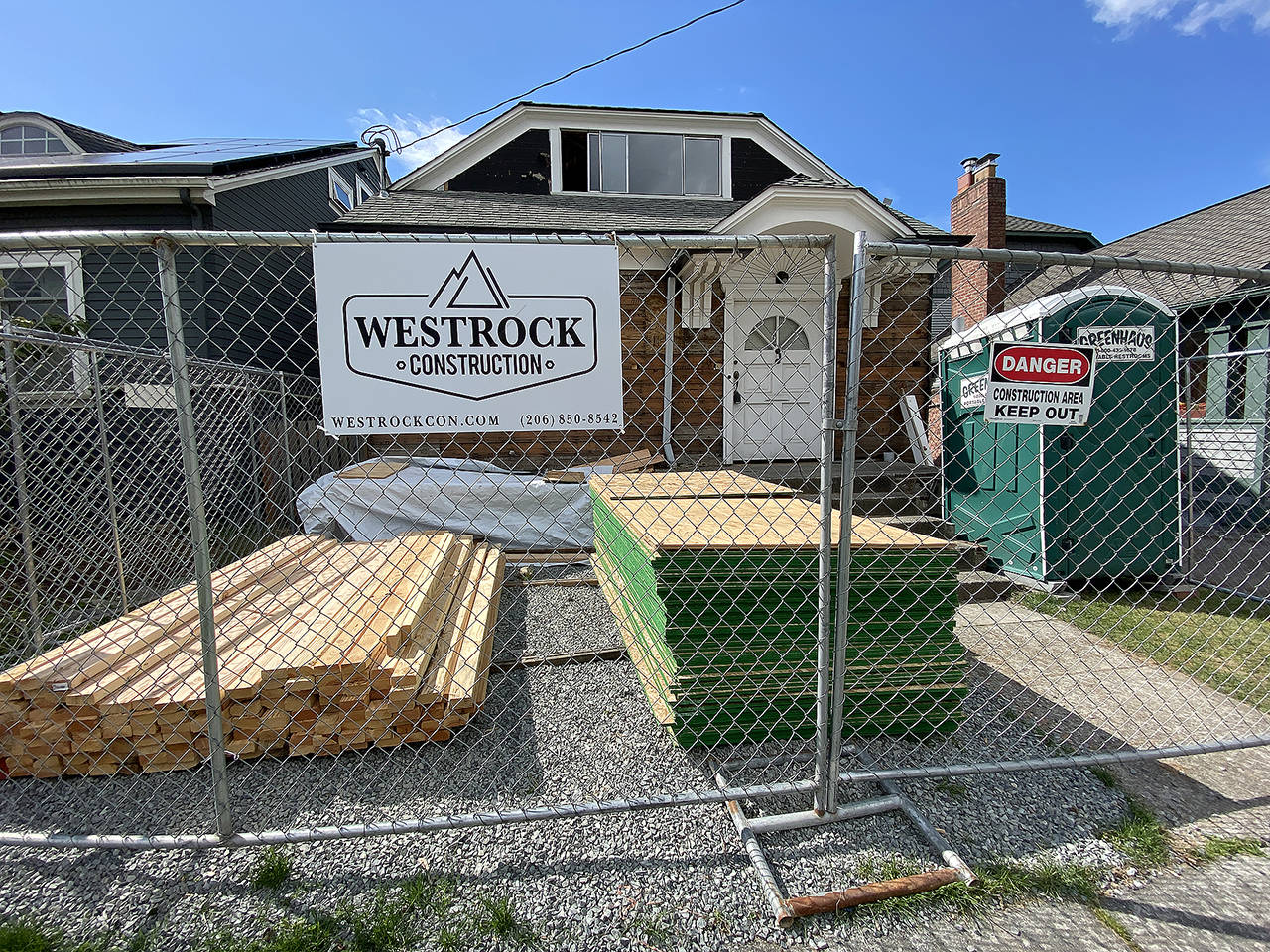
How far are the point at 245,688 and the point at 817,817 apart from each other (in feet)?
7.92

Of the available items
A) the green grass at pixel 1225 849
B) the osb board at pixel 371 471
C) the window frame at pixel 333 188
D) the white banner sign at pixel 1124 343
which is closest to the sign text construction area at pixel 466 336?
the green grass at pixel 1225 849

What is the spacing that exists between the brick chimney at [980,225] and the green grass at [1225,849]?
9.28m

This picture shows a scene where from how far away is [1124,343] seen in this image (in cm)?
489

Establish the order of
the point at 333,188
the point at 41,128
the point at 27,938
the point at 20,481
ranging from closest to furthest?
1. the point at 27,938
2. the point at 20,481
3. the point at 41,128
4. the point at 333,188

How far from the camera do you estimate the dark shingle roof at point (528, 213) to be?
866cm

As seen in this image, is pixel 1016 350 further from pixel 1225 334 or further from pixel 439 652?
pixel 1225 334

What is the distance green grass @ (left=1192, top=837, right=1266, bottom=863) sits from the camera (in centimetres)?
212

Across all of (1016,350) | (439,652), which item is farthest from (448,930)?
(1016,350)

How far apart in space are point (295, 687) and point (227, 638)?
3.11 ft

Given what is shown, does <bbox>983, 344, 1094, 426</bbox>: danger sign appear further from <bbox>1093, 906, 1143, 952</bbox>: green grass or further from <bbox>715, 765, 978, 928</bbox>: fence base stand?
<bbox>1093, 906, 1143, 952</bbox>: green grass

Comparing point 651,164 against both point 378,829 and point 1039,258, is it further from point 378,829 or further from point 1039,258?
point 378,829

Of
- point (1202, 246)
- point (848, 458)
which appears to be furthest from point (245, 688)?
point (1202, 246)

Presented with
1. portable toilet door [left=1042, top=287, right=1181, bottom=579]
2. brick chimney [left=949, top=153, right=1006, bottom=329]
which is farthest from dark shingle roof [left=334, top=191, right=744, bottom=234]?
portable toilet door [left=1042, top=287, right=1181, bottom=579]

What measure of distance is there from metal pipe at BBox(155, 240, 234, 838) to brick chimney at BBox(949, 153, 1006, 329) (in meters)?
10.7
